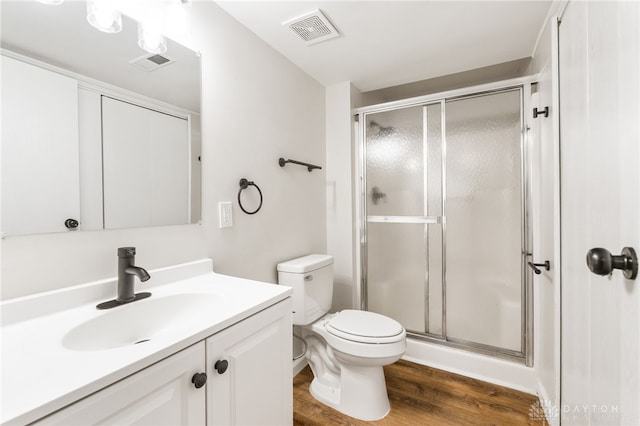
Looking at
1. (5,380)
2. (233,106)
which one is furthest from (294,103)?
(5,380)

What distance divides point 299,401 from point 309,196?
1.34 m

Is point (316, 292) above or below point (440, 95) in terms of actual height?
below

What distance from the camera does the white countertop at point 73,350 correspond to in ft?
1.65

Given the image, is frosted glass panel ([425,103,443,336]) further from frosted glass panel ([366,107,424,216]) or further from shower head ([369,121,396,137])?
shower head ([369,121,396,137])

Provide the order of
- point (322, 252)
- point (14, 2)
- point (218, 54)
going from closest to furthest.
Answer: point (14, 2) → point (218, 54) → point (322, 252)

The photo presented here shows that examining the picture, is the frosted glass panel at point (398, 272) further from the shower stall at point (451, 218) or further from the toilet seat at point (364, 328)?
the toilet seat at point (364, 328)

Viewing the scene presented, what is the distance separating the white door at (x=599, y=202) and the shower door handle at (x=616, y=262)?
0.03 meters

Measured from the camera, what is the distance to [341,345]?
5.08 feet

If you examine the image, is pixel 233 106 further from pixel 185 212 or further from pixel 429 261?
pixel 429 261

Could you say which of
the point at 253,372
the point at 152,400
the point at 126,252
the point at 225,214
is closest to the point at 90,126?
the point at 126,252

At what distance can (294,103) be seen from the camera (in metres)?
1.99

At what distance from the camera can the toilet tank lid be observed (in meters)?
1.71

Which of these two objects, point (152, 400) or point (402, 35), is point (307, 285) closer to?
point (152, 400)

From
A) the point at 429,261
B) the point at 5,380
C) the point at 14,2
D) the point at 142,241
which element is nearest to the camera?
the point at 5,380
